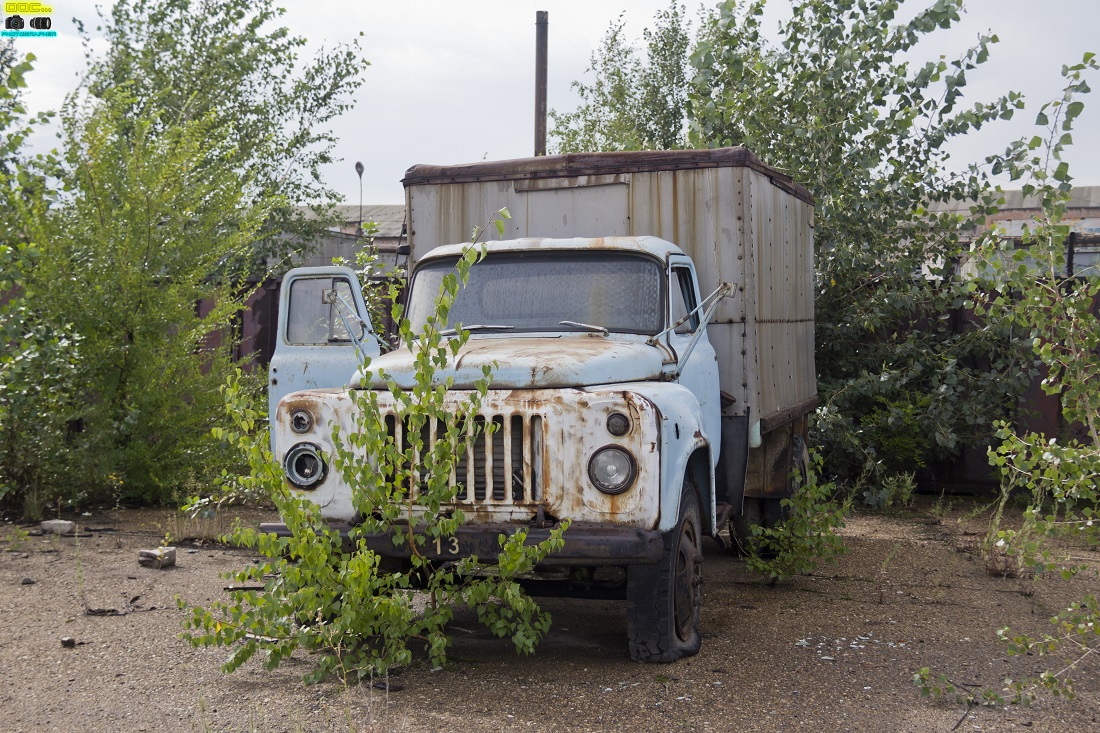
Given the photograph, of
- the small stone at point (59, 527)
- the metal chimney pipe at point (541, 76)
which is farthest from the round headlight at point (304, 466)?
the metal chimney pipe at point (541, 76)

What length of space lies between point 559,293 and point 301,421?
5.47 feet

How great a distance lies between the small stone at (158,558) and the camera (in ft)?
24.6

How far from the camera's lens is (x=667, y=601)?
5.03 meters

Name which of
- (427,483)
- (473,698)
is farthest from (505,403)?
(473,698)

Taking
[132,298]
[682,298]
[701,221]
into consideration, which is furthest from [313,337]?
[132,298]

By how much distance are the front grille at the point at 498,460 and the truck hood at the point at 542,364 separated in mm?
209

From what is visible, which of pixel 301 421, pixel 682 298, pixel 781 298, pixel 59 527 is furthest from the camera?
pixel 59 527

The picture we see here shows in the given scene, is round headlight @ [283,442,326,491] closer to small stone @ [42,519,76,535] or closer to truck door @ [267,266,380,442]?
truck door @ [267,266,380,442]

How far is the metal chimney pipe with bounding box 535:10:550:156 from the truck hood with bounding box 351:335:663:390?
15.6 m

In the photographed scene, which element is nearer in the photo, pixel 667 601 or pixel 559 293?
pixel 667 601

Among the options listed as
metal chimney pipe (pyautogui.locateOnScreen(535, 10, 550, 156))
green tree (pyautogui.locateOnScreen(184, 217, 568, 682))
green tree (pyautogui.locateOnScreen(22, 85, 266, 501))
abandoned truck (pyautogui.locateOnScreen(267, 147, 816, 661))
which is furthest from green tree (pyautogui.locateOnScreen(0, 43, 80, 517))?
metal chimney pipe (pyautogui.locateOnScreen(535, 10, 550, 156))

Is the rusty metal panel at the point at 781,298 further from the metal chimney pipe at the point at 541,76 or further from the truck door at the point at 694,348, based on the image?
the metal chimney pipe at the point at 541,76

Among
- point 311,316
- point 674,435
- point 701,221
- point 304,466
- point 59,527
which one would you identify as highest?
point 701,221

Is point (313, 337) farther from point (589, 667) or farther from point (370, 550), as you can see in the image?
point (589, 667)
